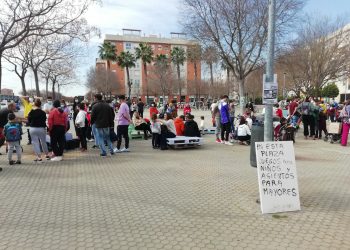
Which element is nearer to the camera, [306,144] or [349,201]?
[349,201]

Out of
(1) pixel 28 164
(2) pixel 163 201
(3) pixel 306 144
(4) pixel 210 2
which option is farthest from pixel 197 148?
(4) pixel 210 2

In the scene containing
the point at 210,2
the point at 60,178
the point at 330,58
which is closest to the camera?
the point at 60,178

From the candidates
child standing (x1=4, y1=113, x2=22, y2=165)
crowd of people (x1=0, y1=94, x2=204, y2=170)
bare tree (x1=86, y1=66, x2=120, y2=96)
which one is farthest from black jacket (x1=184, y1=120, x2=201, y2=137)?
bare tree (x1=86, y1=66, x2=120, y2=96)

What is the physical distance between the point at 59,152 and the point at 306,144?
8812mm

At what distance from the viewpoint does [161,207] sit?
5.40 meters

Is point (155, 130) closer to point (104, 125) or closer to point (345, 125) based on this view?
point (104, 125)

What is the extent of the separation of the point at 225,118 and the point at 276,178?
24.2 ft

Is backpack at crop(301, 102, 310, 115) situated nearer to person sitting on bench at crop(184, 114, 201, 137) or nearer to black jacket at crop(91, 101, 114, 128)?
person sitting on bench at crop(184, 114, 201, 137)

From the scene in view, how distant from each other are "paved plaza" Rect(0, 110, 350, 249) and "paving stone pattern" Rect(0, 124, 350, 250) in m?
0.01

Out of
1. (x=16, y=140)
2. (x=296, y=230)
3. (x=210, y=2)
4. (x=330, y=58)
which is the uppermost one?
(x=210, y=2)

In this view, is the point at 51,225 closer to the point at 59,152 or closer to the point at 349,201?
the point at 349,201

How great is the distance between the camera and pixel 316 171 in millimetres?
8133

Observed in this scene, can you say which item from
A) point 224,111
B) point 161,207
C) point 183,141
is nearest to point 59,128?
point 183,141

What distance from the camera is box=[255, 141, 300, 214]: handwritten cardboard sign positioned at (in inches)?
203
